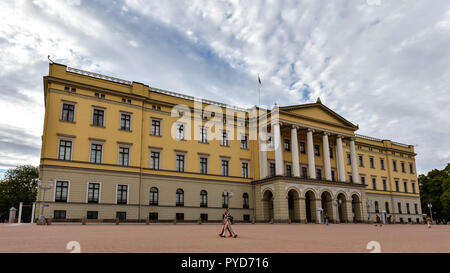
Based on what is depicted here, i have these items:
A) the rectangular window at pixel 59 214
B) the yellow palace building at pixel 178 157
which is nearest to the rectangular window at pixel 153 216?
the yellow palace building at pixel 178 157

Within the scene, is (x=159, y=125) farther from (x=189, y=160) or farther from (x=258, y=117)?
(x=258, y=117)

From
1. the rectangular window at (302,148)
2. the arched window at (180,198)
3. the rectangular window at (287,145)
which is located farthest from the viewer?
the rectangular window at (302,148)

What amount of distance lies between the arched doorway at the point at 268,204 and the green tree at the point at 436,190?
1625 inches

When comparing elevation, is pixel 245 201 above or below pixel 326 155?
below

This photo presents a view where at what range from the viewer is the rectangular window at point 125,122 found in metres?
37.3

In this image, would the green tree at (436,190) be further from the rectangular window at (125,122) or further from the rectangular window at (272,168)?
the rectangular window at (125,122)

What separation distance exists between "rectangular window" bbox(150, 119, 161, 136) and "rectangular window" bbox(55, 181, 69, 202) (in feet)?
36.3

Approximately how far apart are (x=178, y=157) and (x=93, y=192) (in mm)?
10732

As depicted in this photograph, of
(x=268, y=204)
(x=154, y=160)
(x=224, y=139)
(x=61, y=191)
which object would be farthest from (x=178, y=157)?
(x=268, y=204)

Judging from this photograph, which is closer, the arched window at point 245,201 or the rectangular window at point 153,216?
the rectangular window at point 153,216

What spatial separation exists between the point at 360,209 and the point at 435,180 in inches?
1303

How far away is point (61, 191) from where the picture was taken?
3228cm

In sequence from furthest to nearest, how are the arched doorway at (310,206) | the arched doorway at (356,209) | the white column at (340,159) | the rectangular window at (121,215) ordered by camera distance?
the white column at (340,159)
the arched doorway at (356,209)
the arched doorway at (310,206)
the rectangular window at (121,215)

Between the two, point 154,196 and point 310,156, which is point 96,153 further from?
point 310,156
